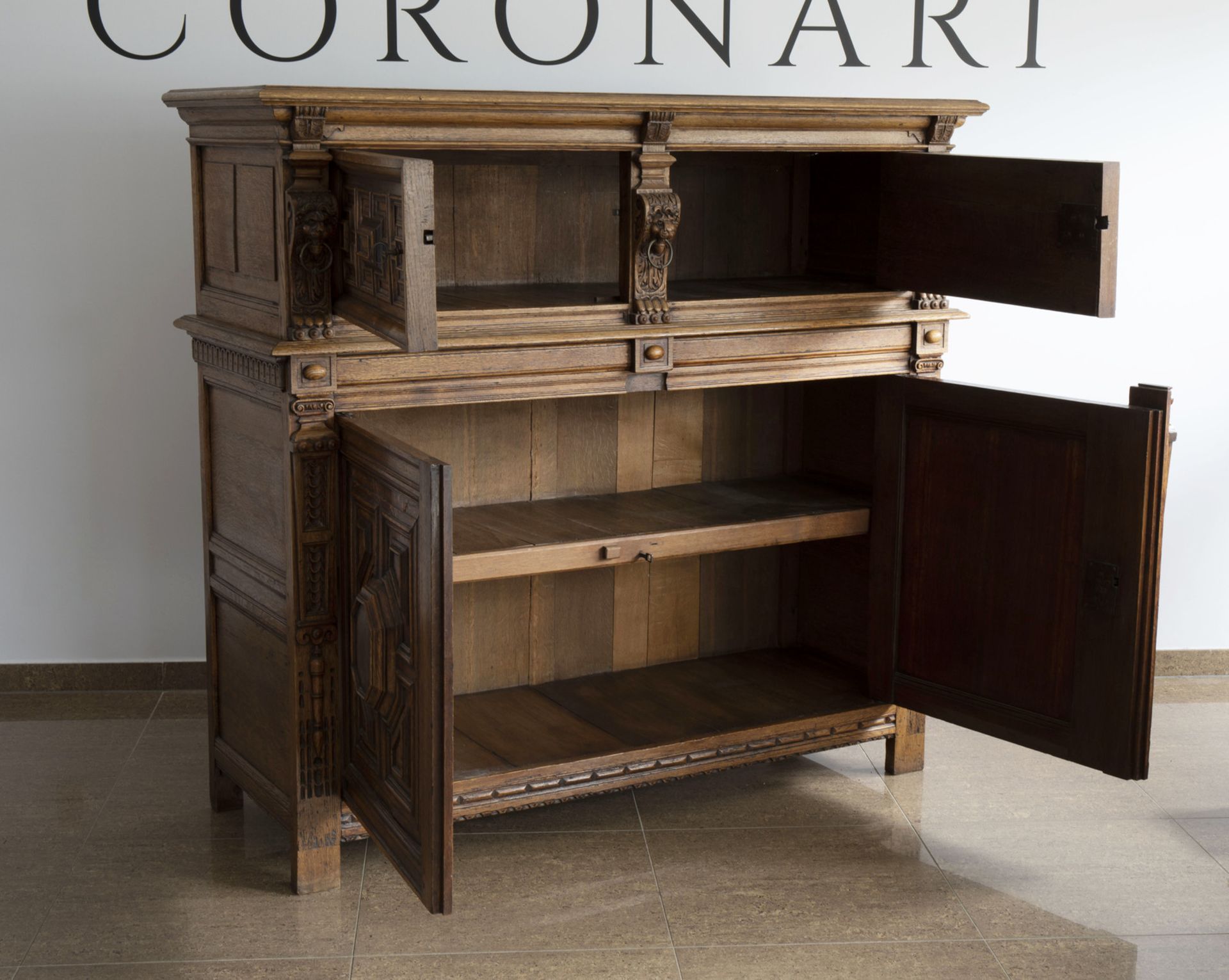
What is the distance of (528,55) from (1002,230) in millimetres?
1438

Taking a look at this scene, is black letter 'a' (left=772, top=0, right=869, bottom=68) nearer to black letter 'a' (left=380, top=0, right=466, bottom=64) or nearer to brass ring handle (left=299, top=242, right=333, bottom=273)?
black letter 'a' (left=380, top=0, right=466, bottom=64)

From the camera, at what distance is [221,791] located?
11.3 ft

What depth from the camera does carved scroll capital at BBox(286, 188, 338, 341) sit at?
277 cm

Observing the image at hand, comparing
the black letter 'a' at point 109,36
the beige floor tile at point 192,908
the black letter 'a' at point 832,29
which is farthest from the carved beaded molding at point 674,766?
the black letter 'a' at point 109,36

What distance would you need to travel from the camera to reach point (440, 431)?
351 centimetres

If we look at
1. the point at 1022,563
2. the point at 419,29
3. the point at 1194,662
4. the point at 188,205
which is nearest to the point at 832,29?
the point at 419,29

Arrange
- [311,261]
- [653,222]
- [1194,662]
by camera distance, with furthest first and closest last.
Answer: [1194,662] < [653,222] < [311,261]

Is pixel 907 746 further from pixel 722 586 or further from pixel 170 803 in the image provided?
pixel 170 803

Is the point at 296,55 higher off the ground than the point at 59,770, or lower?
higher

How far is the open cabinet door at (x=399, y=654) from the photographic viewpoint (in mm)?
2525

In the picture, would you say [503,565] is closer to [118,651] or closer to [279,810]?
[279,810]

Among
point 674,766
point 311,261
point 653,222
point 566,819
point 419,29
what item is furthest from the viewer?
point 419,29

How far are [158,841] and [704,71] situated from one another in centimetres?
241

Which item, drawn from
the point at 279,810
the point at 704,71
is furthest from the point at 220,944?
the point at 704,71
